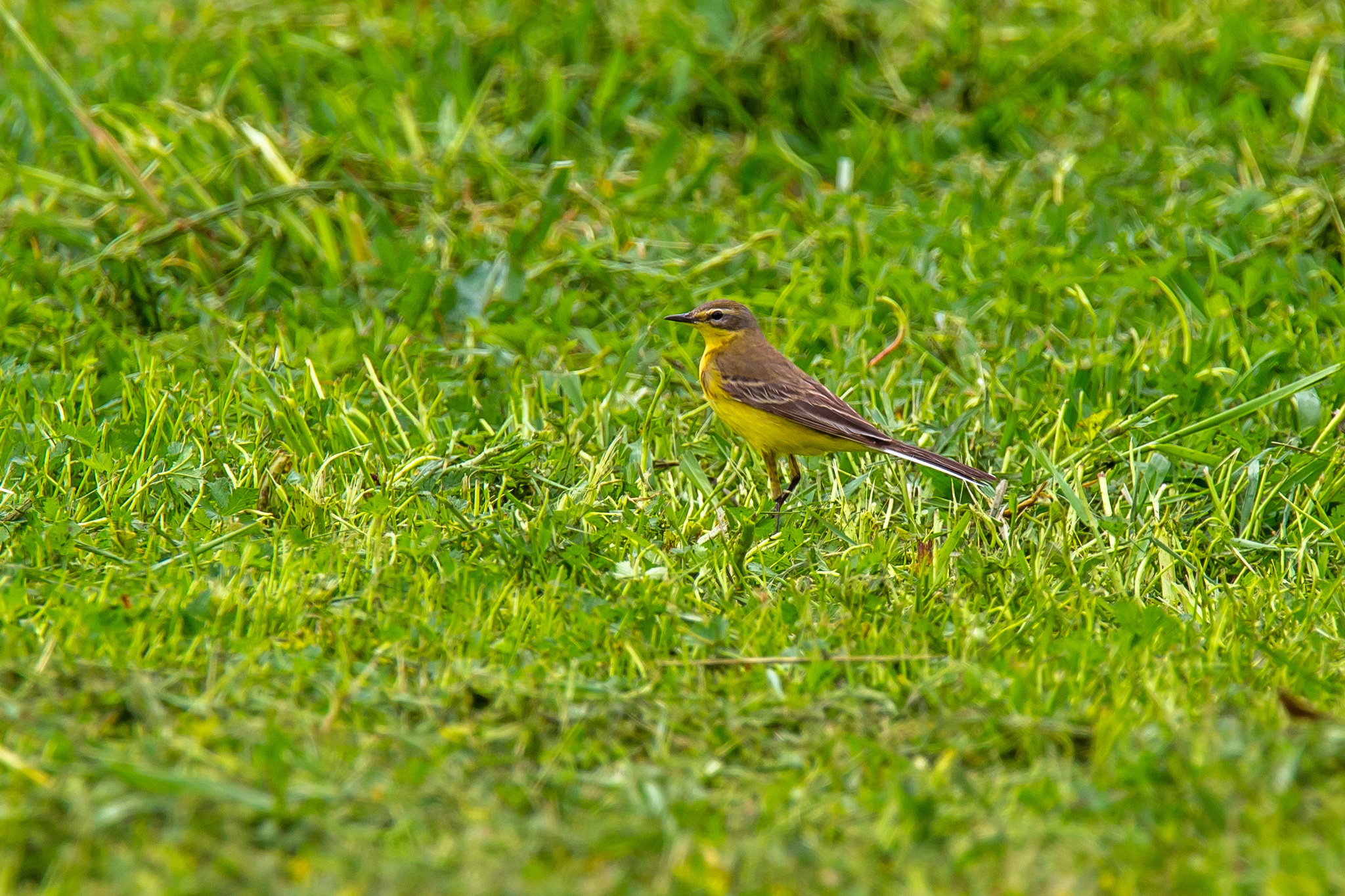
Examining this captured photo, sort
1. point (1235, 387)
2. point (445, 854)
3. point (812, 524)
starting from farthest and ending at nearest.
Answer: point (1235, 387) → point (812, 524) → point (445, 854)

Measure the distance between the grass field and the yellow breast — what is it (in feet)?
0.57

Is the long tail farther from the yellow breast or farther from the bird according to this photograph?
the yellow breast

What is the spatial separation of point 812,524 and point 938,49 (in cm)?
520

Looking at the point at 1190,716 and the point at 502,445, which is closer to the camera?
the point at 1190,716

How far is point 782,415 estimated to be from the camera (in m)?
5.43

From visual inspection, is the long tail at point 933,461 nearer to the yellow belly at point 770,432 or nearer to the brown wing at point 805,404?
the brown wing at point 805,404

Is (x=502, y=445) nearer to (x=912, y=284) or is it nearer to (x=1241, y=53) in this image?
(x=912, y=284)

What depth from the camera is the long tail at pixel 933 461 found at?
16.9 feet

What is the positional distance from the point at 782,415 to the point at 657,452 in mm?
601

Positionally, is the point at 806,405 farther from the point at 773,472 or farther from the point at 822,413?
the point at 773,472

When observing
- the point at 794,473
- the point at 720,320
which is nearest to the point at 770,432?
the point at 794,473

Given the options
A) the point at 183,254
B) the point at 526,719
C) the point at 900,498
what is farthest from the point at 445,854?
the point at 183,254

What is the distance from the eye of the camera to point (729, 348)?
5945 millimetres

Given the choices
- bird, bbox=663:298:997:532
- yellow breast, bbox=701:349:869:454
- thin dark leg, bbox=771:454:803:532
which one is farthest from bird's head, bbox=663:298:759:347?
thin dark leg, bbox=771:454:803:532
